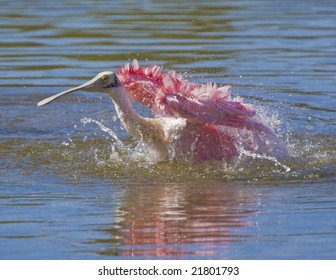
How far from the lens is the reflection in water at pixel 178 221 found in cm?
629

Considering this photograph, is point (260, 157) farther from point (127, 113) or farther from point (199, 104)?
point (127, 113)

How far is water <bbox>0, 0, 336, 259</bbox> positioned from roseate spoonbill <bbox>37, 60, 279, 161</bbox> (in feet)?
0.39

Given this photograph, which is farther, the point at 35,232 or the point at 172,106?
the point at 172,106

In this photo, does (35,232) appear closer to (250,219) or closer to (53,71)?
(250,219)

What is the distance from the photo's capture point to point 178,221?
6859mm

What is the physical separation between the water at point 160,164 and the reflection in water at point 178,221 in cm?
1

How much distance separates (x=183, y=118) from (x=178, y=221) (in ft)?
4.72

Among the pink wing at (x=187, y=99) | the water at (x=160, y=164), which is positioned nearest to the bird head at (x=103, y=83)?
the pink wing at (x=187, y=99)

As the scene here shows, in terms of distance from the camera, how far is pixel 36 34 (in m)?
15.1

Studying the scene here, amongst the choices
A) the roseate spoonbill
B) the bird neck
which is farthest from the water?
the bird neck

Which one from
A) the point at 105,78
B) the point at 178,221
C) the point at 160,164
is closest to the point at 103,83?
the point at 105,78

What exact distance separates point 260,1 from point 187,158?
417 inches

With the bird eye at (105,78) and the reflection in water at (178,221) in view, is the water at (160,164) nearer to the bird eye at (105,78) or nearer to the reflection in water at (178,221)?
the reflection in water at (178,221)

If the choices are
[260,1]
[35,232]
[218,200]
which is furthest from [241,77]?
[260,1]
